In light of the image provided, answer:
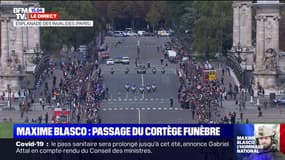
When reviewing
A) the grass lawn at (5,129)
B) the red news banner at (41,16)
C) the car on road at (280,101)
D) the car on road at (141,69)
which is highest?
the red news banner at (41,16)

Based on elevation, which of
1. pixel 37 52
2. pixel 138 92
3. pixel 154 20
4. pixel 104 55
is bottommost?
pixel 138 92

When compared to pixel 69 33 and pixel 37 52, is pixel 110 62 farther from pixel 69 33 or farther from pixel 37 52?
pixel 69 33

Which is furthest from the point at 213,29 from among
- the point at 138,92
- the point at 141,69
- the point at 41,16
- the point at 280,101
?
the point at 41,16

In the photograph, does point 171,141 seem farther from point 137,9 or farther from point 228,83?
point 137,9

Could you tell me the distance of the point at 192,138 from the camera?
80.3 ft

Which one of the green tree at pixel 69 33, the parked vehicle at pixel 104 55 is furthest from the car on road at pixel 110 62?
the green tree at pixel 69 33

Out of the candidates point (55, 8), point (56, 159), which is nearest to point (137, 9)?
point (55, 8)

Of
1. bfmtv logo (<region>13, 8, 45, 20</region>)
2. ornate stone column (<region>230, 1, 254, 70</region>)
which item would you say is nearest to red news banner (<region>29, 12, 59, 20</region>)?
bfmtv logo (<region>13, 8, 45, 20</region>)

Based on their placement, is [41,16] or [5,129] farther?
[41,16]

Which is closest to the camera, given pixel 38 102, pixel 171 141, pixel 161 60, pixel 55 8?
pixel 171 141

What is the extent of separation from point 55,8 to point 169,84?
17155 millimetres

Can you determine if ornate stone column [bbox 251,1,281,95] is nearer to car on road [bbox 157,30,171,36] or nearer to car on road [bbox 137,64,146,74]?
car on road [bbox 137,64,146,74]

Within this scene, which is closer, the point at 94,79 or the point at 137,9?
the point at 94,79

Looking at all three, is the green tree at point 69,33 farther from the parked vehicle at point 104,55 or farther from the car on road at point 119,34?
the parked vehicle at point 104,55
